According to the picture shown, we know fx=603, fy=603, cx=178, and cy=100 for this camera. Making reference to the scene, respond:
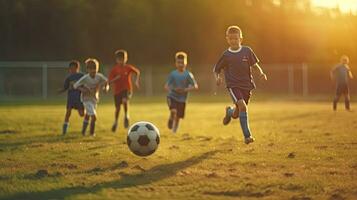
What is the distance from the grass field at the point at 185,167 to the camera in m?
6.26

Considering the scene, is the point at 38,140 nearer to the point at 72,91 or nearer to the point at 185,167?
the point at 72,91

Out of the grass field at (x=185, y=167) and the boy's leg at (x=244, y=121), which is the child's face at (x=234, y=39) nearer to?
the boy's leg at (x=244, y=121)

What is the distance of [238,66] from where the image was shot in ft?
31.9

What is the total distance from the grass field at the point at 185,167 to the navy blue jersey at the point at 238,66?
1081 mm

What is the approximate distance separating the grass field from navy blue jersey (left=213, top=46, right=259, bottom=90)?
1.08 meters

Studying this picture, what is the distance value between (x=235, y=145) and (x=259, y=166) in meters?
2.70

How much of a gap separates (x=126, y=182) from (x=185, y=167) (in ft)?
4.19

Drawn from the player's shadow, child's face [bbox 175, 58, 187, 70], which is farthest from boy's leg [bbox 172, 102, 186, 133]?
the player's shadow

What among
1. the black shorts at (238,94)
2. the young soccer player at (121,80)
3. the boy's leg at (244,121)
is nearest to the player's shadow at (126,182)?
the boy's leg at (244,121)

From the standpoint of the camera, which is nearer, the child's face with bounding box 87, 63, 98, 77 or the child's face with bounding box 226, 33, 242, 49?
the child's face with bounding box 226, 33, 242, 49

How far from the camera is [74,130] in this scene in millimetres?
14078

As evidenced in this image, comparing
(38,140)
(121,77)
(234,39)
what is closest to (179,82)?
(121,77)

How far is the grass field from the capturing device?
6262mm

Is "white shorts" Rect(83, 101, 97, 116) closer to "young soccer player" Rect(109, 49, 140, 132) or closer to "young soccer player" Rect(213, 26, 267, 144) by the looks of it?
"young soccer player" Rect(109, 49, 140, 132)
